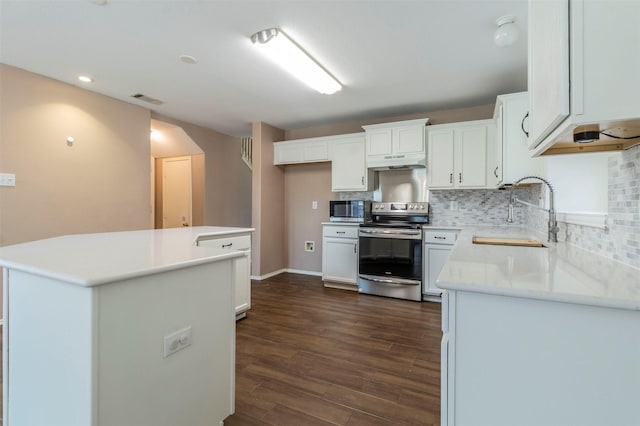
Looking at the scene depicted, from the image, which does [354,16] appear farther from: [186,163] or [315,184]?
[186,163]

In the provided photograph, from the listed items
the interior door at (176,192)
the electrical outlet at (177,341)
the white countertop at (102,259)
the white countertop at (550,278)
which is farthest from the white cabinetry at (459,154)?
the interior door at (176,192)

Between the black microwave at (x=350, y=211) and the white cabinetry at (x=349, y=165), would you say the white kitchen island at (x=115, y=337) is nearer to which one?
the black microwave at (x=350, y=211)

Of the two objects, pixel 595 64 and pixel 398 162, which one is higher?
pixel 398 162

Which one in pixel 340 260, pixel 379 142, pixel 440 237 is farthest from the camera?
pixel 340 260

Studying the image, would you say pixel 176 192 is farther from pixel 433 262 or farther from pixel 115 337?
pixel 115 337

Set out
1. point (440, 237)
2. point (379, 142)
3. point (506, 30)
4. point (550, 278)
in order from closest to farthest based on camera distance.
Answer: point (550, 278) < point (506, 30) < point (440, 237) < point (379, 142)

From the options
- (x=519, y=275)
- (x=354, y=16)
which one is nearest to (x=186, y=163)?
(x=354, y=16)

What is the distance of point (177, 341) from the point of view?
1.19 meters

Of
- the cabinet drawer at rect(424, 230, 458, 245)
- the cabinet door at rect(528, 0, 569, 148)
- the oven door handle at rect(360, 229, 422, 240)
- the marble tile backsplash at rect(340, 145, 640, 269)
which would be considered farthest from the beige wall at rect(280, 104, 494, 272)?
the cabinet door at rect(528, 0, 569, 148)

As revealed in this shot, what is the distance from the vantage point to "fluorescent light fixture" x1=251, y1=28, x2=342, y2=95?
2266mm

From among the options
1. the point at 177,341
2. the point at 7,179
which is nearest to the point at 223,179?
the point at 7,179

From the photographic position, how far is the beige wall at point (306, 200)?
4.85 metres

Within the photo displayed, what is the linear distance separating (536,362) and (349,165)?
12.0 ft

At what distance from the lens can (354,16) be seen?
2.07 meters
